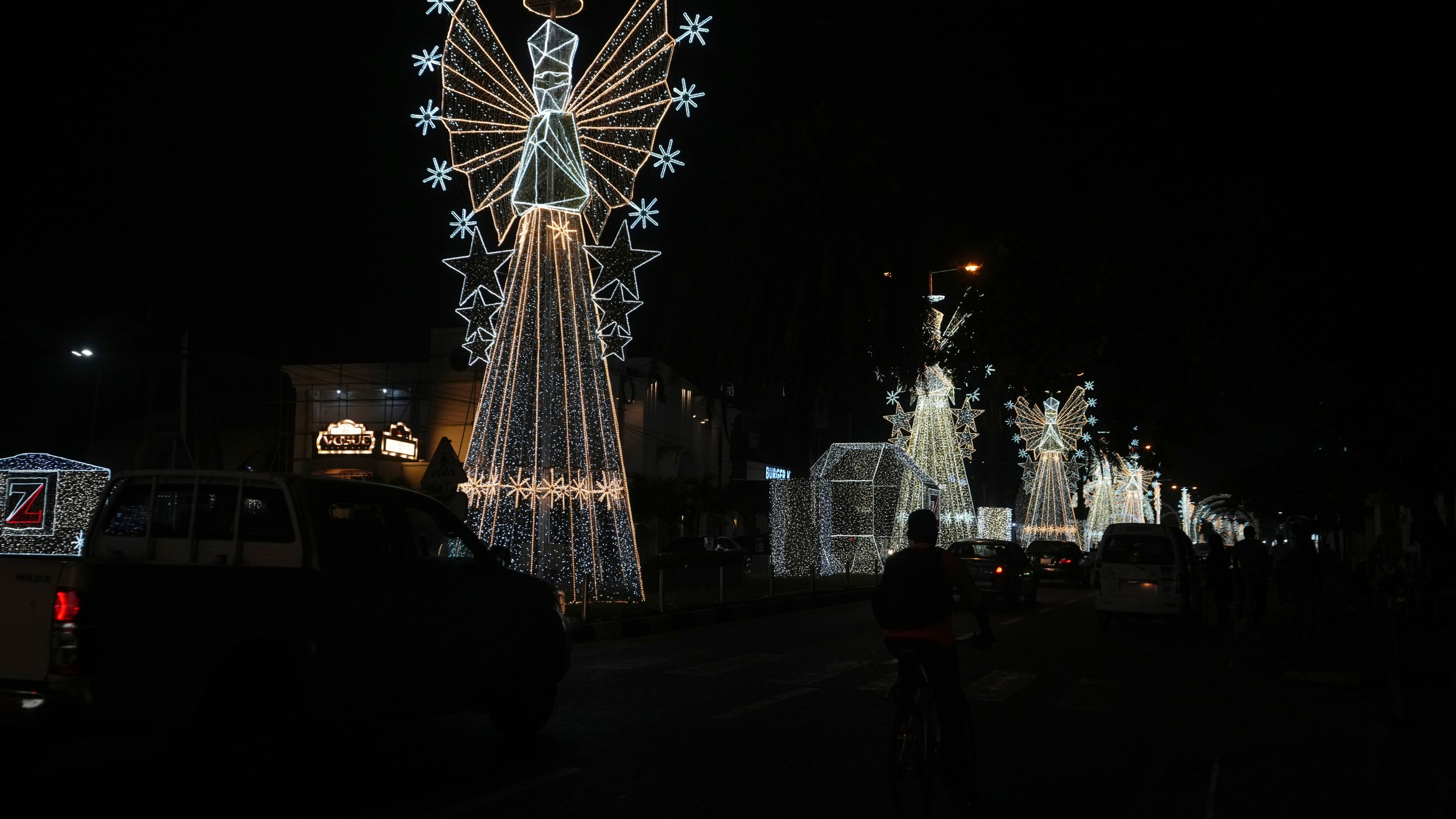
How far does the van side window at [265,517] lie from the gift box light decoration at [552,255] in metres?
13.0

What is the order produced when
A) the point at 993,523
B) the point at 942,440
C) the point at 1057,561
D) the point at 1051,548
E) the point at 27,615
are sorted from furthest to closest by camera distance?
the point at 993,523
the point at 942,440
the point at 1051,548
the point at 1057,561
the point at 27,615

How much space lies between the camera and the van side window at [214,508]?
308 inches

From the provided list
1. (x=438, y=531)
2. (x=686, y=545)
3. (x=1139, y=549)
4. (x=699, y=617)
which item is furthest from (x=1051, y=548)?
(x=438, y=531)

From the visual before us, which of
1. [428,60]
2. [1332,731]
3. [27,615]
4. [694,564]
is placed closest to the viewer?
[27,615]

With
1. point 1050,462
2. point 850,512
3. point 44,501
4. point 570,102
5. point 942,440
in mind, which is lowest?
point 44,501

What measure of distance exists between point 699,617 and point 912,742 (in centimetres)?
1587

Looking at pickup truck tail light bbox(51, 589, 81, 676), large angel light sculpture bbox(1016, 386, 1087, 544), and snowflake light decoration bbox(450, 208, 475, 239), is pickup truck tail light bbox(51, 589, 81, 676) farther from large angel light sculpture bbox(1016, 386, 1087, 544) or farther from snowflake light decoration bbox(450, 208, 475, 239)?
large angel light sculpture bbox(1016, 386, 1087, 544)

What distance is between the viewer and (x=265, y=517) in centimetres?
773

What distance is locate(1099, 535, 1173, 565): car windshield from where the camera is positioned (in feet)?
72.7

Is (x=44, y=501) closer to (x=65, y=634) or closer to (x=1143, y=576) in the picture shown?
(x=65, y=634)

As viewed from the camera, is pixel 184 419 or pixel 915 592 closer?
pixel 915 592

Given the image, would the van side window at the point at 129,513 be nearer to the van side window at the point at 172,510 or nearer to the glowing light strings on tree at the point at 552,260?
the van side window at the point at 172,510

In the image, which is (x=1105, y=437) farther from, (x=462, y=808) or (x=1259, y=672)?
(x=462, y=808)

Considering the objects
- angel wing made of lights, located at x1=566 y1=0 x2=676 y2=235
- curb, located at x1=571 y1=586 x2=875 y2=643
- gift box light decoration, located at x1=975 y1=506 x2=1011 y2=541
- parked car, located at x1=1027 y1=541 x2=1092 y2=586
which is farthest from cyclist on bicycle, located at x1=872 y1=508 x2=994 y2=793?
gift box light decoration, located at x1=975 y1=506 x2=1011 y2=541
